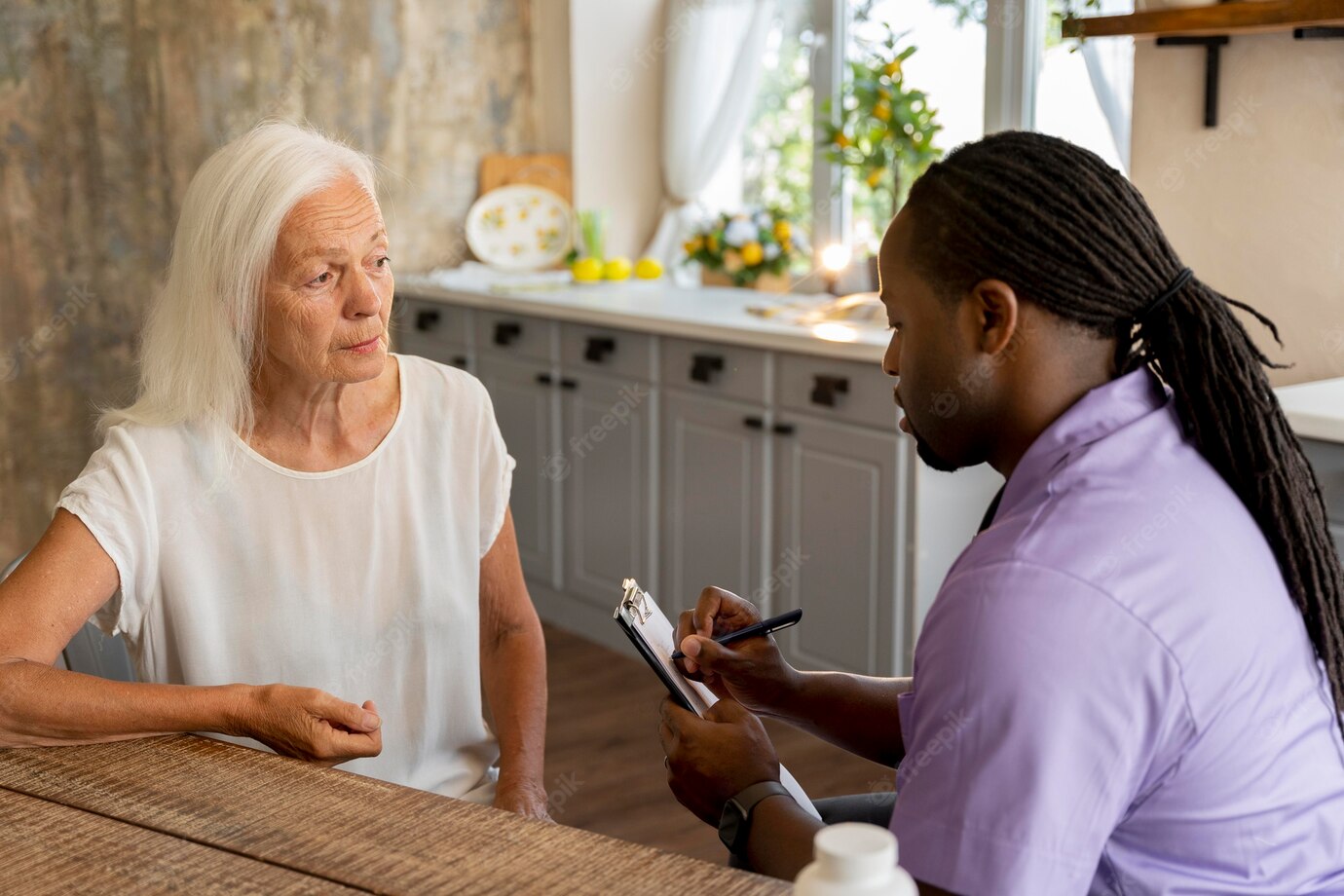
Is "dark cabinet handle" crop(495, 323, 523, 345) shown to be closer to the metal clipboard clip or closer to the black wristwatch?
the metal clipboard clip

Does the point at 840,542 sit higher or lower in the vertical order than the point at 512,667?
lower

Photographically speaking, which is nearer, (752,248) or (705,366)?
(705,366)

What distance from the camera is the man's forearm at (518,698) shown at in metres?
1.66

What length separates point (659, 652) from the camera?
4.47ft

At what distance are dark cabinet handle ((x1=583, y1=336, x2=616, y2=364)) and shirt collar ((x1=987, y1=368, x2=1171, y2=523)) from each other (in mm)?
2754

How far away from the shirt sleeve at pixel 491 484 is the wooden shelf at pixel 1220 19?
1.54 meters

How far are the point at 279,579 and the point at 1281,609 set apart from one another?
105 cm

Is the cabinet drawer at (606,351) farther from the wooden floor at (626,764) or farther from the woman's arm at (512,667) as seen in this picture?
the woman's arm at (512,667)

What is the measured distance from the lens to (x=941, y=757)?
91 cm

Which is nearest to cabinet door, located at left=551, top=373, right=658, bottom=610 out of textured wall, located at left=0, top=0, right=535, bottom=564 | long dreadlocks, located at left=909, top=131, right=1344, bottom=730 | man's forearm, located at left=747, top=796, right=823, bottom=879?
textured wall, located at left=0, top=0, right=535, bottom=564

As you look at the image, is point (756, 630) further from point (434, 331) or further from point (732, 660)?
point (434, 331)

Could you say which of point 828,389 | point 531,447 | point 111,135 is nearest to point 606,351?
point 531,447

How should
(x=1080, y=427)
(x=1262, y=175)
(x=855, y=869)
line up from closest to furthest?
(x=855, y=869) → (x=1080, y=427) → (x=1262, y=175)

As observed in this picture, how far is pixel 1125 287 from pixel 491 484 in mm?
911
